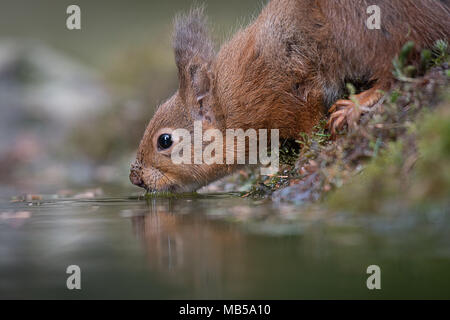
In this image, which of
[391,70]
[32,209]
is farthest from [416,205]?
[32,209]

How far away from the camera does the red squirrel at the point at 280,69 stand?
4820 mm

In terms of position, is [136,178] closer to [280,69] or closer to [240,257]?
[280,69]

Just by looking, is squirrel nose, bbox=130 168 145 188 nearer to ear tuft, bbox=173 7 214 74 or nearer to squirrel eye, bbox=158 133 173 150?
squirrel eye, bbox=158 133 173 150

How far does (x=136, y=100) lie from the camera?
13.1 metres

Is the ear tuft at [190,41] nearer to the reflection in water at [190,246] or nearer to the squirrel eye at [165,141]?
the squirrel eye at [165,141]

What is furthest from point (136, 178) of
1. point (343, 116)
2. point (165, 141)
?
point (343, 116)

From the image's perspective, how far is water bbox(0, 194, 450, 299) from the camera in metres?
2.66

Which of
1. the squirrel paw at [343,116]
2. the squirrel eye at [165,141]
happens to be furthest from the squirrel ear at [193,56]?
the squirrel paw at [343,116]

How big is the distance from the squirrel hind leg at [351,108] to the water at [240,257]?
0.94 meters

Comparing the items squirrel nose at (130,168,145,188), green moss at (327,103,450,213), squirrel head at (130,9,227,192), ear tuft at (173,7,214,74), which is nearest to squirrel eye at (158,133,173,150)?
squirrel head at (130,9,227,192)

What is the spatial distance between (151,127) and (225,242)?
293cm

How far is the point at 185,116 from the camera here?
19.7ft

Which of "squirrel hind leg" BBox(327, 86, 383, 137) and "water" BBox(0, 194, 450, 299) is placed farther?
"squirrel hind leg" BBox(327, 86, 383, 137)
